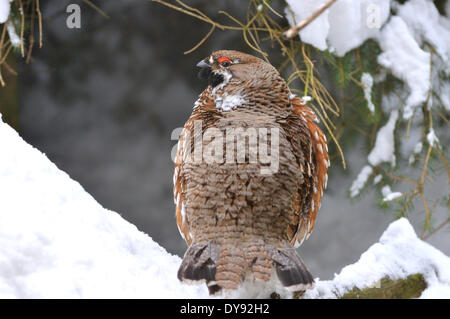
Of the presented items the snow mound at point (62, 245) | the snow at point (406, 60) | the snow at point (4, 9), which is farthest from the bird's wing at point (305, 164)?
the snow at point (4, 9)

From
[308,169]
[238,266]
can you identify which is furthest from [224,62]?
[238,266]

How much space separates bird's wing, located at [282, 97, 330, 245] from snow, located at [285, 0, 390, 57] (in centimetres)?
45

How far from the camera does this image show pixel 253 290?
1174 mm

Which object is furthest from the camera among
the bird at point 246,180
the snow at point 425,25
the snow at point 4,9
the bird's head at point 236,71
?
the snow at point 425,25

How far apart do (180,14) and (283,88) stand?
1.17 metres

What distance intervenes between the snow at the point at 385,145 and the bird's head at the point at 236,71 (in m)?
0.96

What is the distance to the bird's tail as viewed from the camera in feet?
3.61

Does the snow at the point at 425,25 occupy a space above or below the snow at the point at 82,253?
above

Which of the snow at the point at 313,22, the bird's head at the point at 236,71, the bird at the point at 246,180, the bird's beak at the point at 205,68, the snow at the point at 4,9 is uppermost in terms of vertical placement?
the snow at the point at 4,9

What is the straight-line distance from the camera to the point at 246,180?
4.20 feet

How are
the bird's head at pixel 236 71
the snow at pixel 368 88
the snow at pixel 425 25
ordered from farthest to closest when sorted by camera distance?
1. the snow at pixel 425 25
2. the snow at pixel 368 88
3. the bird's head at pixel 236 71

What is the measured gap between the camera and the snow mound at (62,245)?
1.04 metres

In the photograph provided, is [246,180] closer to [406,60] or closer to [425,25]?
[406,60]

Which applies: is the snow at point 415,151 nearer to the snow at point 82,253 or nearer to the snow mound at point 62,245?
the snow at point 82,253
